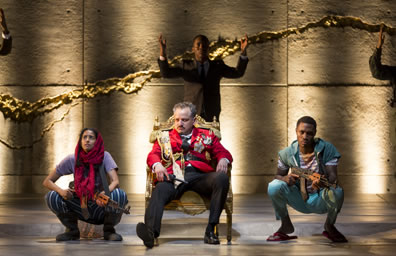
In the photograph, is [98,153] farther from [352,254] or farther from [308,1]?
[308,1]

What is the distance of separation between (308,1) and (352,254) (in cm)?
390

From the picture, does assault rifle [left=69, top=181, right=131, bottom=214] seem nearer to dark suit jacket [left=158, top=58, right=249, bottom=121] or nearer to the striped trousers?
the striped trousers

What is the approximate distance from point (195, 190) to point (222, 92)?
2716mm

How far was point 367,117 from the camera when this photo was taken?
8.26 m

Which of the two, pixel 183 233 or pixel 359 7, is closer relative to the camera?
pixel 183 233

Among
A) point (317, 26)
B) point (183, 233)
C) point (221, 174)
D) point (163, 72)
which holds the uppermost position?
point (317, 26)

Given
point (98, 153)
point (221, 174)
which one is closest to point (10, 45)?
point (98, 153)

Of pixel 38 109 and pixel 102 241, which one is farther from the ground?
pixel 38 109

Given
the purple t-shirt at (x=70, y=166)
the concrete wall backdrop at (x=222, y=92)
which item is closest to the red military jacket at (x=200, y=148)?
the purple t-shirt at (x=70, y=166)

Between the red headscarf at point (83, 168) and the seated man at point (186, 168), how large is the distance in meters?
0.37

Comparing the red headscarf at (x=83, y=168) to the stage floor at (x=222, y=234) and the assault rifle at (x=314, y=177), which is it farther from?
the assault rifle at (x=314, y=177)

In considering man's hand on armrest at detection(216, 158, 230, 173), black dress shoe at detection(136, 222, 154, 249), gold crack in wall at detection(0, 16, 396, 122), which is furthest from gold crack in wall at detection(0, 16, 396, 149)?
black dress shoe at detection(136, 222, 154, 249)

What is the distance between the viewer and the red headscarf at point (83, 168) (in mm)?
5523

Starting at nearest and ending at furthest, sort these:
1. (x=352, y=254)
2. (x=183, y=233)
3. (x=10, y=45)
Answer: (x=352, y=254) < (x=183, y=233) < (x=10, y=45)
